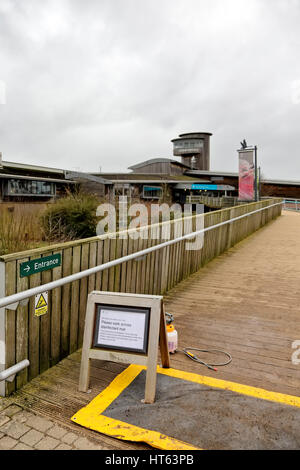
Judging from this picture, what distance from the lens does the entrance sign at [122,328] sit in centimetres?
283

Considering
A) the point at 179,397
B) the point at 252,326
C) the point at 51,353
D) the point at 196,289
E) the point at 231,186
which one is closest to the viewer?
the point at 179,397

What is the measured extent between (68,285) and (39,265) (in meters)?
0.48

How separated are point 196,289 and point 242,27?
7863 millimetres

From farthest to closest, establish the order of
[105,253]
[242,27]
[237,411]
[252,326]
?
[242,27], [252,326], [105,253], [237,411]

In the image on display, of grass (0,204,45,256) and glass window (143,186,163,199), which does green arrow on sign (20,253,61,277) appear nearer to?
grass (0,204,45,256)

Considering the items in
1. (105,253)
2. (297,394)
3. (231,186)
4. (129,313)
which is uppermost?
(231,186)

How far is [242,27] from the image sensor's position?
31.4ft

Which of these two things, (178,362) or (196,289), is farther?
(196,289)

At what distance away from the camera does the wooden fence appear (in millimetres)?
2686

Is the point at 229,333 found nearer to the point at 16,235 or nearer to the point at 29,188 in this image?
the point at 16,235

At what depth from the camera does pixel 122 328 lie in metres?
2.88

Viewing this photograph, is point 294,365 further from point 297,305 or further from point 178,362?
point 297,305

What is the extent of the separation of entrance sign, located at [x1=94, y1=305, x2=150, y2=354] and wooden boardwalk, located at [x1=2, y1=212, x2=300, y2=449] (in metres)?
0.39

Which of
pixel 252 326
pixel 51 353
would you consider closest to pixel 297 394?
pixel 252 326
